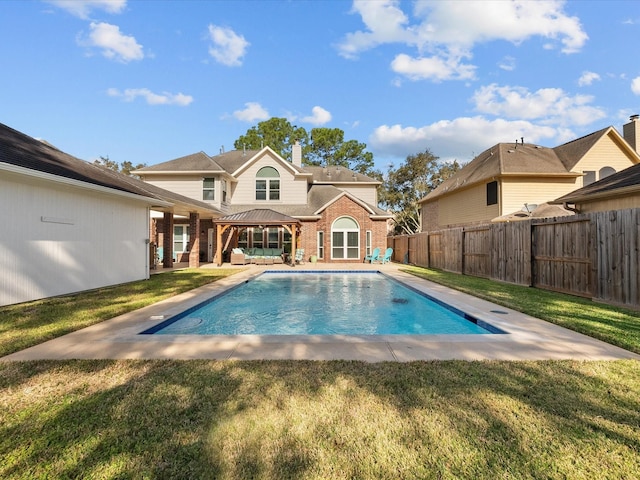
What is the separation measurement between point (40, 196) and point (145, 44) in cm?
1205

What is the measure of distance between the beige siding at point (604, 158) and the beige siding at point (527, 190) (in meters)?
1.06

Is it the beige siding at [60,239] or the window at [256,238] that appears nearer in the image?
the beige siding at [60,239]

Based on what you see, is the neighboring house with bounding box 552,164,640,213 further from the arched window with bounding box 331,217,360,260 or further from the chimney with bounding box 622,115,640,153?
the chimney with bounding box 622,115,640,153

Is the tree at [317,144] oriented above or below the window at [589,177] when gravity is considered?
above

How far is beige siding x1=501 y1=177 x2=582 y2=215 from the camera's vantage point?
18.7 m

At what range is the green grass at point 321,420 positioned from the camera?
2.07 metres

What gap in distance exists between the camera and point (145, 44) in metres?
15.8

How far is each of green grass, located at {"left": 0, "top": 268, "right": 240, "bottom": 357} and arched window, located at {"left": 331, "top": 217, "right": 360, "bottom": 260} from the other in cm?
1211

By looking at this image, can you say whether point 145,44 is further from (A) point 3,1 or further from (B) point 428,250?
(B) point 428,250

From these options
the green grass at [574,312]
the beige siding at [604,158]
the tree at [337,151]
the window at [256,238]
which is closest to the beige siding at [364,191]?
the window at [256,238]

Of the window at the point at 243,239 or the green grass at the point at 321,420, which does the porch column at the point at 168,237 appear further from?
the green grass at the point at 321,420

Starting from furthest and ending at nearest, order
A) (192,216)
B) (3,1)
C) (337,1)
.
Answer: (192,216) → (337,1) → (3,1)

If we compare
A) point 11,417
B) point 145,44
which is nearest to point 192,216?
point 145,44

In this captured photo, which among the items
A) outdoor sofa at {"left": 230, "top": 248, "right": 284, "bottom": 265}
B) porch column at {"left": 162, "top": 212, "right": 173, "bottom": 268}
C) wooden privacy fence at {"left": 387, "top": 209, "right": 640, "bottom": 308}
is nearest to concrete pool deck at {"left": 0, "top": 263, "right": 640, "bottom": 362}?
wooden privacy fence at {"left": 387, "top": 209, "right": 640, "bottom": 308}
